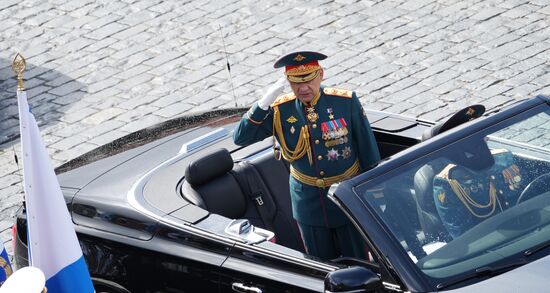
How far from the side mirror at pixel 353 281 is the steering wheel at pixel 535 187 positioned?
36.5 inches

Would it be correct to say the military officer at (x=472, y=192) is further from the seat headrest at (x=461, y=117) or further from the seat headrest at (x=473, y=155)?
the seat headrest at (x=461, y=117)

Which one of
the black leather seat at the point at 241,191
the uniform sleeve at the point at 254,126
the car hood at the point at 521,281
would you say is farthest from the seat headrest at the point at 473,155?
the black leather seat at the point at 241,191

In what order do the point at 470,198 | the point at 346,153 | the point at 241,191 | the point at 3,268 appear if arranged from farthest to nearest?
the point at 241,191
the point at 346,153
the point at 470,198
the point at 3,268

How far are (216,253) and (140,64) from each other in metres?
5.97

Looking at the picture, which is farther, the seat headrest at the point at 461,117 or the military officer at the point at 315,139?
the military officer at the point at 315,139

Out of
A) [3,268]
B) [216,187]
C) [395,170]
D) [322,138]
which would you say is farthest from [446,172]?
[3,268]

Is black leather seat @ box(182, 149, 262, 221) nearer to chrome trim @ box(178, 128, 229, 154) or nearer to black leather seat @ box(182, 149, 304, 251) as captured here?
black leather seat @ box(182, 149, 304, 251)

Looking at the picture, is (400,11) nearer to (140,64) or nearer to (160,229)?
(140,64)

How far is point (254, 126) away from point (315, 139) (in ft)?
1.15

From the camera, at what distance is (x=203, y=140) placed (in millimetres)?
7156

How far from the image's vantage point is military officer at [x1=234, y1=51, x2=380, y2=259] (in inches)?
251

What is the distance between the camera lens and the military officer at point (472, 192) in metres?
5.41

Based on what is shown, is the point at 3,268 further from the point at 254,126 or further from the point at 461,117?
the point at 461,117

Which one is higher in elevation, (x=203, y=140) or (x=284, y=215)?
(x=203, y=140)
